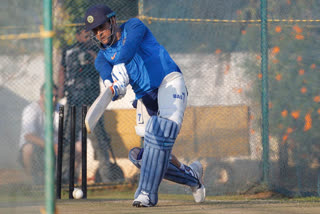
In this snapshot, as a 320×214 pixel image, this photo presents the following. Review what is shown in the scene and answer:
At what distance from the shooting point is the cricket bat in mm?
3713

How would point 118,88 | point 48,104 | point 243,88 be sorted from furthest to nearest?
point 243,88 → point 118,88 → point 48,104

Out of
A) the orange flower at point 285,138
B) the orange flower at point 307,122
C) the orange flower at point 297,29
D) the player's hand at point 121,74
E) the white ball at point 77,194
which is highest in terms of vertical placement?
the orange flower at point 297,29

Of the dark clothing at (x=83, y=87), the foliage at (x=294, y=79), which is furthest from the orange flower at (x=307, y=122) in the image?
the dark clothing at (x=83, y=87)

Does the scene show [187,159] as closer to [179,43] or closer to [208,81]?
[208,81]

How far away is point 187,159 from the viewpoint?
7.25 m

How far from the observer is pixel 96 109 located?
12.7 feet

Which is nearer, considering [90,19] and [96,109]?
[96,109]

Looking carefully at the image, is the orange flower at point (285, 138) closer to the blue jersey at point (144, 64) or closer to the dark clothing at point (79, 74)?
the blue jersey at point (144, 64)

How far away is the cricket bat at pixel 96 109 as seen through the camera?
12.2 feet

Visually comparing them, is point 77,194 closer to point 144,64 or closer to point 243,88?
point 144,64

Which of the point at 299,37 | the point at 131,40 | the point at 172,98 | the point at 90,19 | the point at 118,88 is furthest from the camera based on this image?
the point at 299,37

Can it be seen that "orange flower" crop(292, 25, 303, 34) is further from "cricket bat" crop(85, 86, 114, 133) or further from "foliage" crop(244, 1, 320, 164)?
"cricket bat" crop(85, 86, 114, 133)

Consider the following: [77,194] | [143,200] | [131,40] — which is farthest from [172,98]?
[77,194]

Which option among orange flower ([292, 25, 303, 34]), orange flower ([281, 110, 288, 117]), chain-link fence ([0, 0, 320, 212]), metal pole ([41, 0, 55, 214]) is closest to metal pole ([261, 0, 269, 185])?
chain-link fence ([0, 0, 320, 212])
